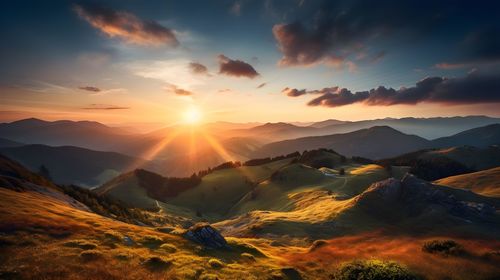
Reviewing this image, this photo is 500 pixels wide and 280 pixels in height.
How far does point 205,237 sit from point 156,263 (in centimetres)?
1440

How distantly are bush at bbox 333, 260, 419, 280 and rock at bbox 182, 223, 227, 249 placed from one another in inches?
777

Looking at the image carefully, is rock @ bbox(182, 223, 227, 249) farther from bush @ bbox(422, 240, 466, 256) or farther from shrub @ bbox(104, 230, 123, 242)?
bush @ bbox(422, 240, 466, 256)

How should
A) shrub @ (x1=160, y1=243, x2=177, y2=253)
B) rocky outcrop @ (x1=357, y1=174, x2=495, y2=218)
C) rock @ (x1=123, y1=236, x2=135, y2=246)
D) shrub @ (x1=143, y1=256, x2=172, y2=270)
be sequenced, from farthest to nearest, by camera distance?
rocky outcrop @ (x1=357, y1=174, x2=495, y2=218), rock @ (x1=123, y1=236, x2=135, y2=246), shrub @ (x1=160, y1=243, x2=177, y2=253), shrub @ (x1=143, y1=256, x2=172, y2=270)

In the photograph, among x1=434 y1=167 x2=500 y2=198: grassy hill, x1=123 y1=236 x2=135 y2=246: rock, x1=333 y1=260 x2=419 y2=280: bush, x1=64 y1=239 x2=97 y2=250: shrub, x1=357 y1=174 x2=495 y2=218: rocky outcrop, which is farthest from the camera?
x1=434 y1=167 x2=500 y2=198: grassy hill

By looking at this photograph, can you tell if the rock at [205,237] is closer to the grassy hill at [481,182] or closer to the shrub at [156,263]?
the shrub at [156,263]

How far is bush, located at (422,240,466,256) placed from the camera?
5162 centimetres

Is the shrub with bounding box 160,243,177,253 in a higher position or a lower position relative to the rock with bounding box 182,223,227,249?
higher

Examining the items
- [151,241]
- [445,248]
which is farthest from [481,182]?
[151,241]

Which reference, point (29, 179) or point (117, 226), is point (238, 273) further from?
point (29, 179)

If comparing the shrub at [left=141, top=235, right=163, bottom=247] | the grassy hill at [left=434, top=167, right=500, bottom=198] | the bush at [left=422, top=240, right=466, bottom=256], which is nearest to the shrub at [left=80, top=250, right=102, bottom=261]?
the shrub at [left=141, top=235, right=163, bottom=247]

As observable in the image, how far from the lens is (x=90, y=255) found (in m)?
36.3

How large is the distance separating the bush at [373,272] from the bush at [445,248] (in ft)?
53.5

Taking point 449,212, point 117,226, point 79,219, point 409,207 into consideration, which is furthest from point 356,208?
point 79,219

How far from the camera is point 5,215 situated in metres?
42.1
